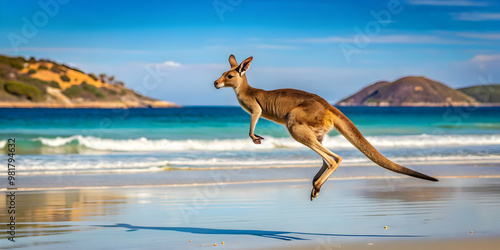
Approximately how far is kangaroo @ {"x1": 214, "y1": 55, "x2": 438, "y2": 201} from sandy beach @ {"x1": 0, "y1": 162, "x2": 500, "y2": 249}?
1.11 meters

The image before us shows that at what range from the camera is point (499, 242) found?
7891 millimetres

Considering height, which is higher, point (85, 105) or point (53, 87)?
point (53, 87)

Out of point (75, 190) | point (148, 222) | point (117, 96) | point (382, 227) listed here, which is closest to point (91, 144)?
point (75, 190)

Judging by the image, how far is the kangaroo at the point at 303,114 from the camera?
7.52 m

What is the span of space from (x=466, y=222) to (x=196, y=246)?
13.2 ft

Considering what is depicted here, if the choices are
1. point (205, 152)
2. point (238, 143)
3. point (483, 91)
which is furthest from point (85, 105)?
point (205, 152)

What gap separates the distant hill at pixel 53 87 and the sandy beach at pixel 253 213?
80.4 metres

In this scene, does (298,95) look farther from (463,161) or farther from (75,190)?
(463,161)

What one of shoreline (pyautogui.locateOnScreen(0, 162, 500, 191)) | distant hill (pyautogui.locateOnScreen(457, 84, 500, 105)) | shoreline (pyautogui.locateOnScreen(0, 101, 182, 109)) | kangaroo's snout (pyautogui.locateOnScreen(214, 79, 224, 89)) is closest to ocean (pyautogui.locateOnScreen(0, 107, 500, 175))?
shoreline (pyautogui.locateOnScreen(0, 162, 500, 191))

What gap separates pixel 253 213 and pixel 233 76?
11.6 ft

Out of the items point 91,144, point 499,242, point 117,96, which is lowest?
point 499,242

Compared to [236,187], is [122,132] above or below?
above

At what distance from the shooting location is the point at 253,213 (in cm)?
1025

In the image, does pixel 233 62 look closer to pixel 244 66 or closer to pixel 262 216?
pixel 244 66
